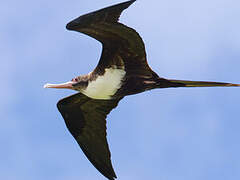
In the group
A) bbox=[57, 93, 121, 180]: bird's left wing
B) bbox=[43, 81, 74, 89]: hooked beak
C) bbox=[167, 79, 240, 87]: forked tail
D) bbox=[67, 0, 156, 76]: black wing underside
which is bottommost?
bbox=[57, 93, 121, 180]: bird's left wing

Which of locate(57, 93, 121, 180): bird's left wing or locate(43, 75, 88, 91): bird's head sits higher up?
locate(43, 75, 88, 91): bird's head

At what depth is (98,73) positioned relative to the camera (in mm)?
11492

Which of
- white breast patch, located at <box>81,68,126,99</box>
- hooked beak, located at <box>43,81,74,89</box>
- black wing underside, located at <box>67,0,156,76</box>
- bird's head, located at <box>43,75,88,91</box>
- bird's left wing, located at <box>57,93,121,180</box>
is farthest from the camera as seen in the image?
bird's left wing, located at <box>57,93,121,180</box>

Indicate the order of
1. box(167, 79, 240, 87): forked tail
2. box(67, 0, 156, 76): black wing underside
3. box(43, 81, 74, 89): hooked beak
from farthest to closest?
box(43, 81, 74, 89): hooked beak → box(167, 79, 240, 87): forked tail → box(67, 0, 156, 76): black wing underside

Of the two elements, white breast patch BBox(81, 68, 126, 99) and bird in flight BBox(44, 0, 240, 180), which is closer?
bird in flight BBox(44, 0, 240, 180)

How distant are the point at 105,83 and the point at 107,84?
0.11ft

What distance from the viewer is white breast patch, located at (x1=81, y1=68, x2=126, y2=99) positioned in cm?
1144

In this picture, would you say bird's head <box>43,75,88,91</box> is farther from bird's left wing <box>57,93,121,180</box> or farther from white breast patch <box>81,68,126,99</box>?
bird's left wing <box>57,93,121,180</box>

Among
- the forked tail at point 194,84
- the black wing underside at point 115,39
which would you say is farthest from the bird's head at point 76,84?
the forked tail at point 194,84

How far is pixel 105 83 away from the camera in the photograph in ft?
37.6

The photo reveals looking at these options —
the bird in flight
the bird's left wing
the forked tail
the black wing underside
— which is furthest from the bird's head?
the forked tail

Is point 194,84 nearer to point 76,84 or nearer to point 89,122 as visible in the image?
point 76,84

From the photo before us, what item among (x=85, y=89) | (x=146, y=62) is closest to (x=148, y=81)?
(x=146, y=62)

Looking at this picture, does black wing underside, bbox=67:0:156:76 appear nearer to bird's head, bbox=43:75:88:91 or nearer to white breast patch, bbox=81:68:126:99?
white breast patch, bbox=81:68:126:99
